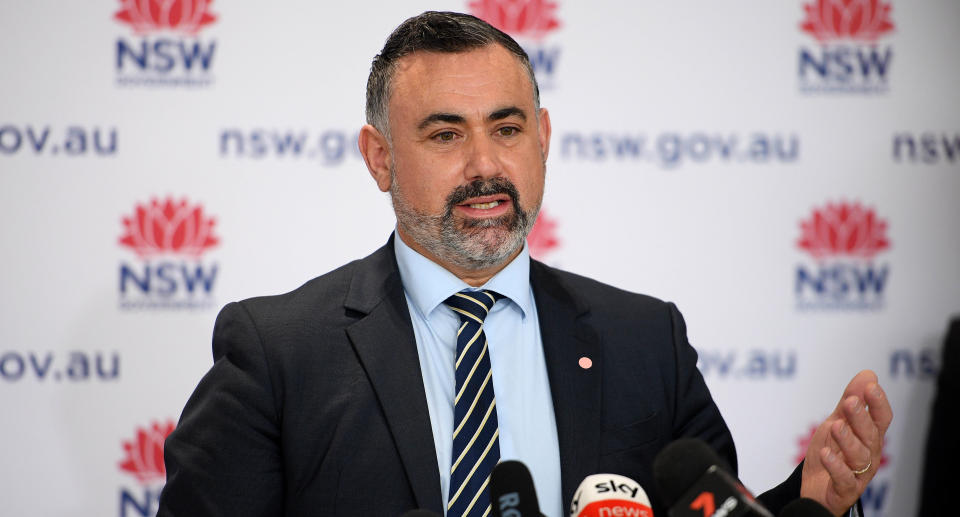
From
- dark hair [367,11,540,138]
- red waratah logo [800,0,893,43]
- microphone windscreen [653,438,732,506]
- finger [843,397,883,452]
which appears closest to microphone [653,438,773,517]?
microphone windscreen [653,438,732,506]

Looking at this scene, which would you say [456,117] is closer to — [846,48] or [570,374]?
[570,374]

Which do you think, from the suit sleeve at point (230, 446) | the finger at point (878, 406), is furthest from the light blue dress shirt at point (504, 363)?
the finger at point (878, 406)

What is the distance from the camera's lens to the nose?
2107 mm

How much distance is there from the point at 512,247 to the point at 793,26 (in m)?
2.20

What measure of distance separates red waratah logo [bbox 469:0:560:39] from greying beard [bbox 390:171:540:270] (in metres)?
1.63

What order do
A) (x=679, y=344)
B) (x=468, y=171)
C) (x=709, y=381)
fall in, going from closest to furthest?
(x=468, y=171), (x=679, y=344), (x=709, y=381)

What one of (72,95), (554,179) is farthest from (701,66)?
(72,95)

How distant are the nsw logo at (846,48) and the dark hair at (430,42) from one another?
1948mm

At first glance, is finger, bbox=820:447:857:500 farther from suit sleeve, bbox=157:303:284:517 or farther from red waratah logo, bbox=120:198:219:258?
red waratah logo, bbox=120:198:219:258

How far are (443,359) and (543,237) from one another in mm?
1587

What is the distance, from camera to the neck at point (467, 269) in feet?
7.44

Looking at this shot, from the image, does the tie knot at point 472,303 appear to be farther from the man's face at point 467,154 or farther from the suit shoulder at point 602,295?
the suit shoulder at point 602,295

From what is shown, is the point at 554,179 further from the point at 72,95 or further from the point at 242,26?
the point at 72,95

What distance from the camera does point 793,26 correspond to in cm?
377
